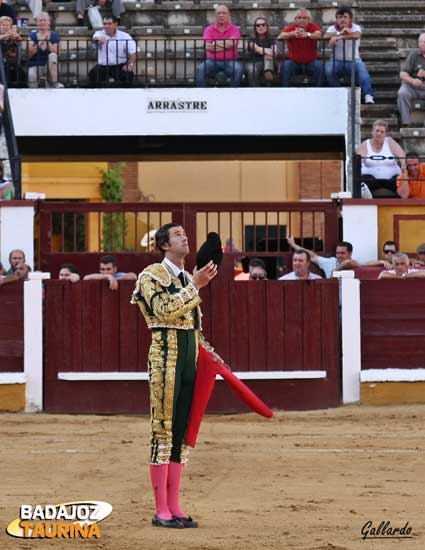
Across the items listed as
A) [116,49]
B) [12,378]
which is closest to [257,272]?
[12,378]

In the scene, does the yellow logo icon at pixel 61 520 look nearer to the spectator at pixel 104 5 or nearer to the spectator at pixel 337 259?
the spectator at pixel 337 259

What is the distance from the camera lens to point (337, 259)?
42.3ft

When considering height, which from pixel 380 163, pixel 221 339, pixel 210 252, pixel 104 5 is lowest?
pixel 221 339

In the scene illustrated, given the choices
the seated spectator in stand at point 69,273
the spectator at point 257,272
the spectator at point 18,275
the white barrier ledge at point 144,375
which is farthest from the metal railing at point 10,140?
the spectator at point 257,272

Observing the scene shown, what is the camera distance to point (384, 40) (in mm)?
16984

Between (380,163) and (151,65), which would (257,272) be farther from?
(151,65)

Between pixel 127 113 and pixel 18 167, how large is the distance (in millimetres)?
2285

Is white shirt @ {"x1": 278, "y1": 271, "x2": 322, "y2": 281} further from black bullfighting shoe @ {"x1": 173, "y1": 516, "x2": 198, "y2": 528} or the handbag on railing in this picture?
black bullfighting shoe @ {"x1": 173, "y1": 516, "x2": 198, "y2": 528}

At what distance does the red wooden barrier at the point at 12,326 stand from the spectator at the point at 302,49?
426 cm

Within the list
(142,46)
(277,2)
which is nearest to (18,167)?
(142,46)

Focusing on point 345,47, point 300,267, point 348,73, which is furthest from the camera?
point 348,73

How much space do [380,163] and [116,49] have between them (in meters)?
3.17

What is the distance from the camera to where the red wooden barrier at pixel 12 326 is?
12.3 metres

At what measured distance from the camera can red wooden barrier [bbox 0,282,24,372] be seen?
1233cm
